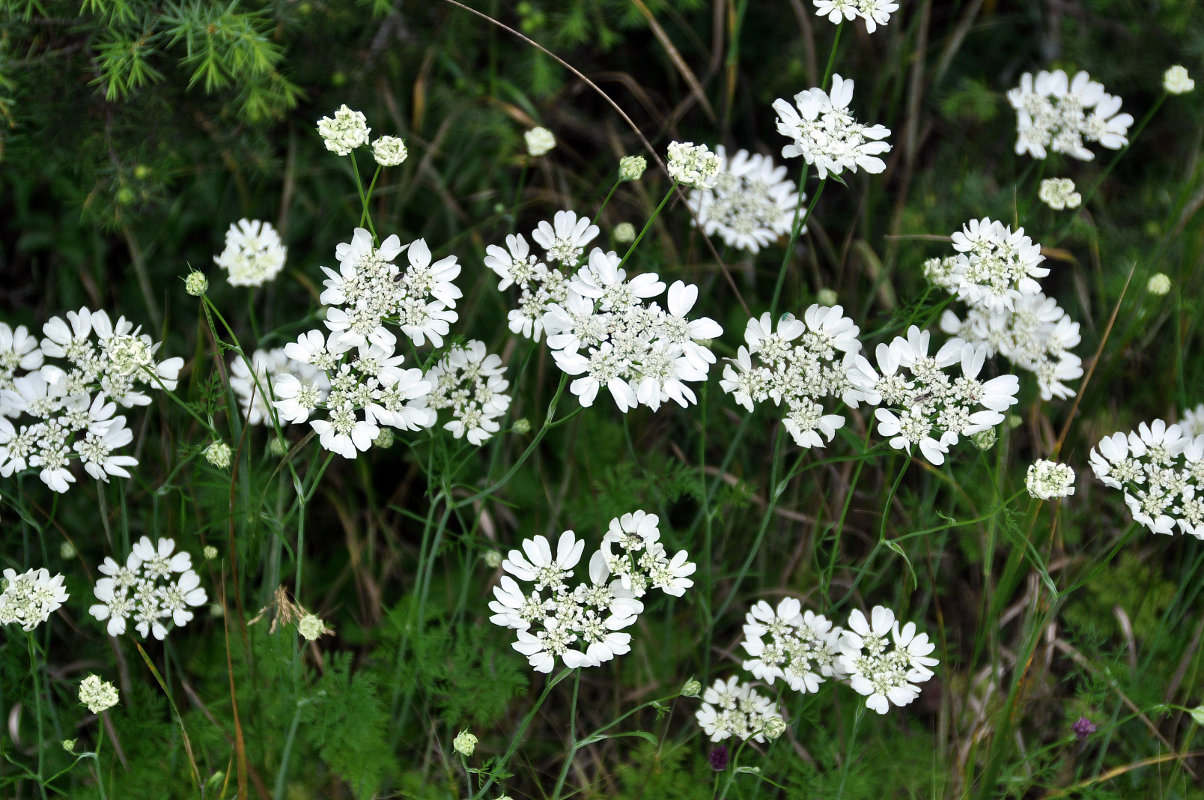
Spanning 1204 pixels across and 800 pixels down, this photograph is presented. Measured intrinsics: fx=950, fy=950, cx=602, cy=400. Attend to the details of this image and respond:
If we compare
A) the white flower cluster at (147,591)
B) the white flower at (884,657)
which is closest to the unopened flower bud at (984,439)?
the white flower at (884,657)

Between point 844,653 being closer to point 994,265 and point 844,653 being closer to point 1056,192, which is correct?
point 994,265

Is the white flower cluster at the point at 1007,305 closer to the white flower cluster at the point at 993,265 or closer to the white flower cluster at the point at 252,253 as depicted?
the white flower cluster at the point at 993,265

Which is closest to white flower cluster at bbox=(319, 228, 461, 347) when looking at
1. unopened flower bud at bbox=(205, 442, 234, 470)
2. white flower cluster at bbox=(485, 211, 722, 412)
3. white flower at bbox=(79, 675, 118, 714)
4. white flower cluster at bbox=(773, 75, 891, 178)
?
white flower cluster at bbox=(485, 211, 722, 412)

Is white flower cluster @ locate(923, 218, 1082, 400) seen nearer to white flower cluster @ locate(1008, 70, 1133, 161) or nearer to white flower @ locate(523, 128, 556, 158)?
white flower cluster @ locate(1008, 70, 1133, 161)

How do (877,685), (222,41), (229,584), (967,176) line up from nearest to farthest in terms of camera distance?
(877,685) → (222,41) → (229,584) → (967,176)

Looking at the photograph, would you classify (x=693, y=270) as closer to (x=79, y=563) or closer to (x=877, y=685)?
(x=877, y=685)

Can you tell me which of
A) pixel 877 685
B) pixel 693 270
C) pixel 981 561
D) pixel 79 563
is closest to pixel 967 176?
pixel 693 270
